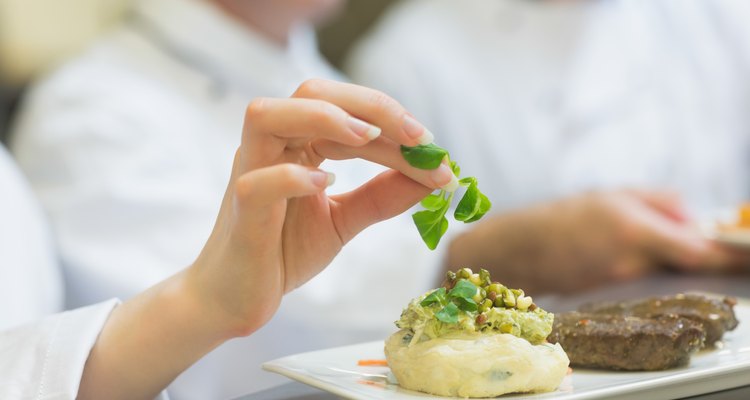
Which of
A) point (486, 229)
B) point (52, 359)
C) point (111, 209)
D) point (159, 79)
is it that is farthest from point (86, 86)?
point (52, 359)

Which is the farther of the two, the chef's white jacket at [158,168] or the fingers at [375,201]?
the chef's white jacket at [158,168]

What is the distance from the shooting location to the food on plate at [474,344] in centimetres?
56

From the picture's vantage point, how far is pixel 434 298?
597mm

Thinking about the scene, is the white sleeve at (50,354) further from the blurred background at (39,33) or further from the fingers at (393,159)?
the blurred background at (39,33)

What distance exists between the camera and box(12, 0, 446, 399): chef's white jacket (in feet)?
5.17

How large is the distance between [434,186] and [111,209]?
3.52 ft

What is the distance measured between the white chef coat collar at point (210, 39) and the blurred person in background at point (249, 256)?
1194mm

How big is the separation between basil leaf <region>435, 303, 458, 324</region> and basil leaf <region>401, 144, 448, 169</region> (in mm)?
89

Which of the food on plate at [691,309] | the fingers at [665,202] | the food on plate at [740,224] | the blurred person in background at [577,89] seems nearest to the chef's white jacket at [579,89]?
the blurred person in background at [577,89]

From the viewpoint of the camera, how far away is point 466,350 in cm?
57

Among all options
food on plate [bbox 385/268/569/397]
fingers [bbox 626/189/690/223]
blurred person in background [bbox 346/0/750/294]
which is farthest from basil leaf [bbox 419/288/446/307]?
blurred person in background [bbox 346/0/750/294]

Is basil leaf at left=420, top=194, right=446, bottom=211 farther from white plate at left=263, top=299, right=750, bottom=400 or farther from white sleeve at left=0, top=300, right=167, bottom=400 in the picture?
white sleeve at left=0, top=300, right=167, bottom=400

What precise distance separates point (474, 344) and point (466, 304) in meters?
0.03

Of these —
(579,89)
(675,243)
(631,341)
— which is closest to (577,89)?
(579,89)
